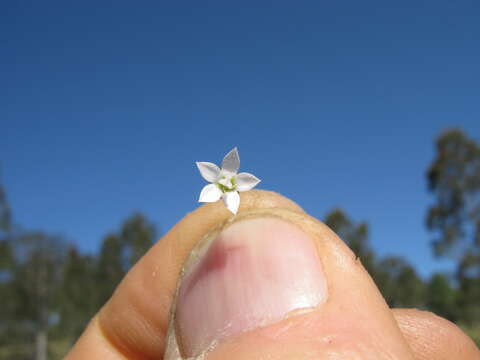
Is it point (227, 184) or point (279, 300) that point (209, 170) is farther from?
point (279, 300)

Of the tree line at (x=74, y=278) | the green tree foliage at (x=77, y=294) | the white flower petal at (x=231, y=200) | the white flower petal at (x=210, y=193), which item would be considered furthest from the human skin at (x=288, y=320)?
the green tree foliage at (x=77, y=294)

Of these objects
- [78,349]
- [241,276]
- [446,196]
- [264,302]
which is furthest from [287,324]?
[446,196]

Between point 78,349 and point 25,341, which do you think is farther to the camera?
point 25,341

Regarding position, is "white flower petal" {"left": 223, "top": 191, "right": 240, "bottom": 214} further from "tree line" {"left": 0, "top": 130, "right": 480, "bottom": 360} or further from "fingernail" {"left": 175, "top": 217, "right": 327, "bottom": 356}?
"tree line" {"left": 0, "top": 130, "right": 480, "bottom": 360}

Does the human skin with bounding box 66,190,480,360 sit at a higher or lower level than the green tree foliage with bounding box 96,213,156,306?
lower

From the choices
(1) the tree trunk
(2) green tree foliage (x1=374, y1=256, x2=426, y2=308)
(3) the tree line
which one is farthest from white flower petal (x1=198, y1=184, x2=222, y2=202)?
(1) the tree trunk

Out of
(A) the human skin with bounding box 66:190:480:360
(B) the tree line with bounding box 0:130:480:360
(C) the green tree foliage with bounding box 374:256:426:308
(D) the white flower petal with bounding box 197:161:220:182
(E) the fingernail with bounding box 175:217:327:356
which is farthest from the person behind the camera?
(C) the green tree foliage with bounding box 374:256:426:308

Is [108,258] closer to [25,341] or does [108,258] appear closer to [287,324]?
[25,341]
